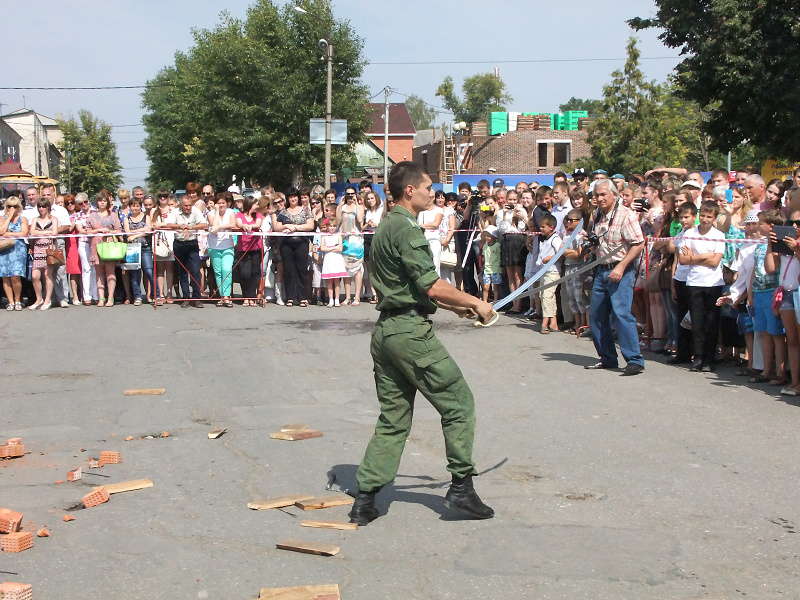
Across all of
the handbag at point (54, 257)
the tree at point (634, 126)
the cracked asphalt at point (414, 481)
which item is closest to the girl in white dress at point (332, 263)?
the handbag at point (54, 257)

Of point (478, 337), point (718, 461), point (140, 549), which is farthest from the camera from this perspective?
point (478, 337)

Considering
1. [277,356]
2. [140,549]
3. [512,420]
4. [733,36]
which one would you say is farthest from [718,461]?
[733,36]

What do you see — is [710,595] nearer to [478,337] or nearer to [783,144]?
[478,337]

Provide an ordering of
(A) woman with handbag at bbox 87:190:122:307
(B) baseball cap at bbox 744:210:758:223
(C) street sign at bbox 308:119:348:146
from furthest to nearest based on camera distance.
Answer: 1. (C) street sign at bbox 308:119:348:146
2. (A) woman with handbag at bbox 87:190:122:307
3. (B) baseball cap at bbox 744:210:758:223

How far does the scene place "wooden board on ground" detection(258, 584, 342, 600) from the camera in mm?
4418

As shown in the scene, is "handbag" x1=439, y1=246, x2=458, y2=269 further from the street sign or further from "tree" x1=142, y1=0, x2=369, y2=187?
"tree" x1=142, y1=0, x2=369, y2=187

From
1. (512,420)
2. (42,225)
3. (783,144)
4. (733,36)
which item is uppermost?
(733,36)

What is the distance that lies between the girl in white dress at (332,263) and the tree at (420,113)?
4726 inches

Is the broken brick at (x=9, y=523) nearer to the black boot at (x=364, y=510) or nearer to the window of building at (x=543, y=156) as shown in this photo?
the black boot at (x=364, y=510)

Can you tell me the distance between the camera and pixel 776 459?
6957mm

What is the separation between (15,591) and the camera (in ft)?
14.4

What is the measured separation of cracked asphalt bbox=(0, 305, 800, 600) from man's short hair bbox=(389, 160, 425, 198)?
184cm

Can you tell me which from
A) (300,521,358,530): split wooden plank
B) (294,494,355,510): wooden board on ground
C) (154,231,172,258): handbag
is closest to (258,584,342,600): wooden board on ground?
(300,521,358,530): split wooden plank

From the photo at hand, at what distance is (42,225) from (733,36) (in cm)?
1607
